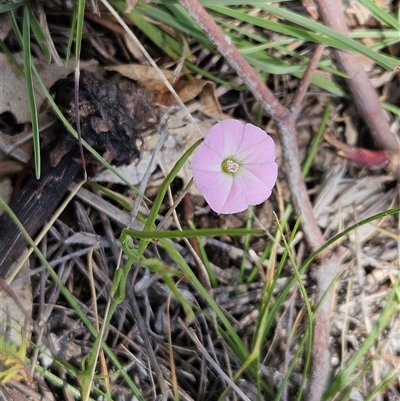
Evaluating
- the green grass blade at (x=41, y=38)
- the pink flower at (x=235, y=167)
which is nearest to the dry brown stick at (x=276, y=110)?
the pink flower at (x=235, y=167)

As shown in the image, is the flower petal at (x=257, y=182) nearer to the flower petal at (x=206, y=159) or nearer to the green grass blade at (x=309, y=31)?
the flower petal at (x=206, y=159)

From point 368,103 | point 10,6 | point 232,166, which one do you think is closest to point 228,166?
point 232,166

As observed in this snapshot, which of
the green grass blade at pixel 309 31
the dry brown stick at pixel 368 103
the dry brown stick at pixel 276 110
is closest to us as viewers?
the dry brown stick at pixel 276 110

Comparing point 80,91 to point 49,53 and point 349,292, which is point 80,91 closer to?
point 49,53

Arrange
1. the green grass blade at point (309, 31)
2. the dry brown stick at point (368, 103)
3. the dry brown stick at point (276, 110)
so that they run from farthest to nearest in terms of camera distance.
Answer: the dry brown stick at point (368, 103)
the green grass blade at point (309, 31)
the dry brown stick at point (276, 110)

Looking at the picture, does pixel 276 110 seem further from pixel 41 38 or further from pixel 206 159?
pixel 41 38

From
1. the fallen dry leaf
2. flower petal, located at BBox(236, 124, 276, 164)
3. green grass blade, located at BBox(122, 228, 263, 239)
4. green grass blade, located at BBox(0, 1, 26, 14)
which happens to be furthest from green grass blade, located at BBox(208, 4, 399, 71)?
Result: green grass blade, located at BBox(122, 228, 263, 239)
